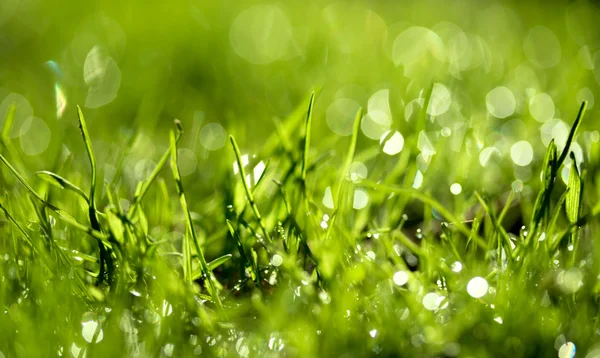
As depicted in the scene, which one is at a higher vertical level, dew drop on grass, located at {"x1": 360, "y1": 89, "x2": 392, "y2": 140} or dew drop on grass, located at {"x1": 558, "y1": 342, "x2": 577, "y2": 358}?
dew drop on grass, located at {"x1": 558, "y1": 342, "x2": 577, "y2": 358}

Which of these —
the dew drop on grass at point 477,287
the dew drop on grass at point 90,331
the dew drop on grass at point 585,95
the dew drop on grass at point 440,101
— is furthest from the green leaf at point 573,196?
the dew drop on grass at point 585,95

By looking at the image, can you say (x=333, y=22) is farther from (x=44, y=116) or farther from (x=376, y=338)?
(x=376, y=338)

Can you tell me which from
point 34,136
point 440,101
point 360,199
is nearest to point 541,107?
point 440,101

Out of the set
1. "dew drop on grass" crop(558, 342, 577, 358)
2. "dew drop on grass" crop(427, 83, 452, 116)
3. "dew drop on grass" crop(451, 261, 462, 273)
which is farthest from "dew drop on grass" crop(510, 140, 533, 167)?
"dew drop on grass" crop(558, 342, 577, 358)

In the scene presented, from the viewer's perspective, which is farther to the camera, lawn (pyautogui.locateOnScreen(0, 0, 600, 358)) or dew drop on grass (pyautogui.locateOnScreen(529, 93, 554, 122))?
dew drop on grass (pyautogui.locateOnScreen(529, 93, 554, 122))

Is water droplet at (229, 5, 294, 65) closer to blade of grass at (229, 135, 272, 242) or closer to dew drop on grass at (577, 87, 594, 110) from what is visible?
dew drop on grass at (577, 87, 594, 110)

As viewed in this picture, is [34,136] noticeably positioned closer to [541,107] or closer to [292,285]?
[292,285]
